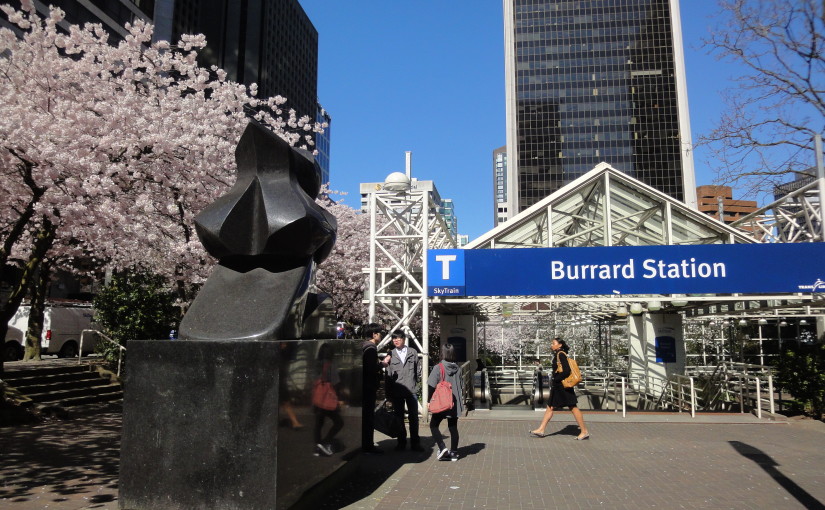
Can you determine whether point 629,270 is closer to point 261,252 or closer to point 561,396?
point 561,396

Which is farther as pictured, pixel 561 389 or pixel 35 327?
pixel 35 327

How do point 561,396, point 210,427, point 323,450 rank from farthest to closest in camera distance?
point 561,396
point 323,450
point 210,427

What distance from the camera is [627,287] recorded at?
1216 centimetres

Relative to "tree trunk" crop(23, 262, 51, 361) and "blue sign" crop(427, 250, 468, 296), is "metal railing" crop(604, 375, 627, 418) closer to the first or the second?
"blue sign" crop(427, 250, 468, 296)

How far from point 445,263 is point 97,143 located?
6757mm

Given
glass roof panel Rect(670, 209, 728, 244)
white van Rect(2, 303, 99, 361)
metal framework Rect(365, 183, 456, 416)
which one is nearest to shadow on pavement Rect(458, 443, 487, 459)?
metal framework Rect(365, 183, 456, 416)

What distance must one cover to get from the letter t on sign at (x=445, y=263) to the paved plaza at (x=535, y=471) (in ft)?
10.8

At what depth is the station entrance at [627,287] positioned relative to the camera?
1202cm

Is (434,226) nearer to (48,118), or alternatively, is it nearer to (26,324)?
(48,118)

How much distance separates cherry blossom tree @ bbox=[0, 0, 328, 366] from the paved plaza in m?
3.66

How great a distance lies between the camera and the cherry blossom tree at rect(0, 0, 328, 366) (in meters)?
9.49

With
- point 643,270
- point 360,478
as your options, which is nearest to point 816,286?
point 643,270

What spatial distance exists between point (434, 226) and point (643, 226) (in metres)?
6.19

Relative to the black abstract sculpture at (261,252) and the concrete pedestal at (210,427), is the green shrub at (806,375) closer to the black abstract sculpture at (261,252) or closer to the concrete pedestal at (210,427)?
the black abstract sculpture at (261,252)
